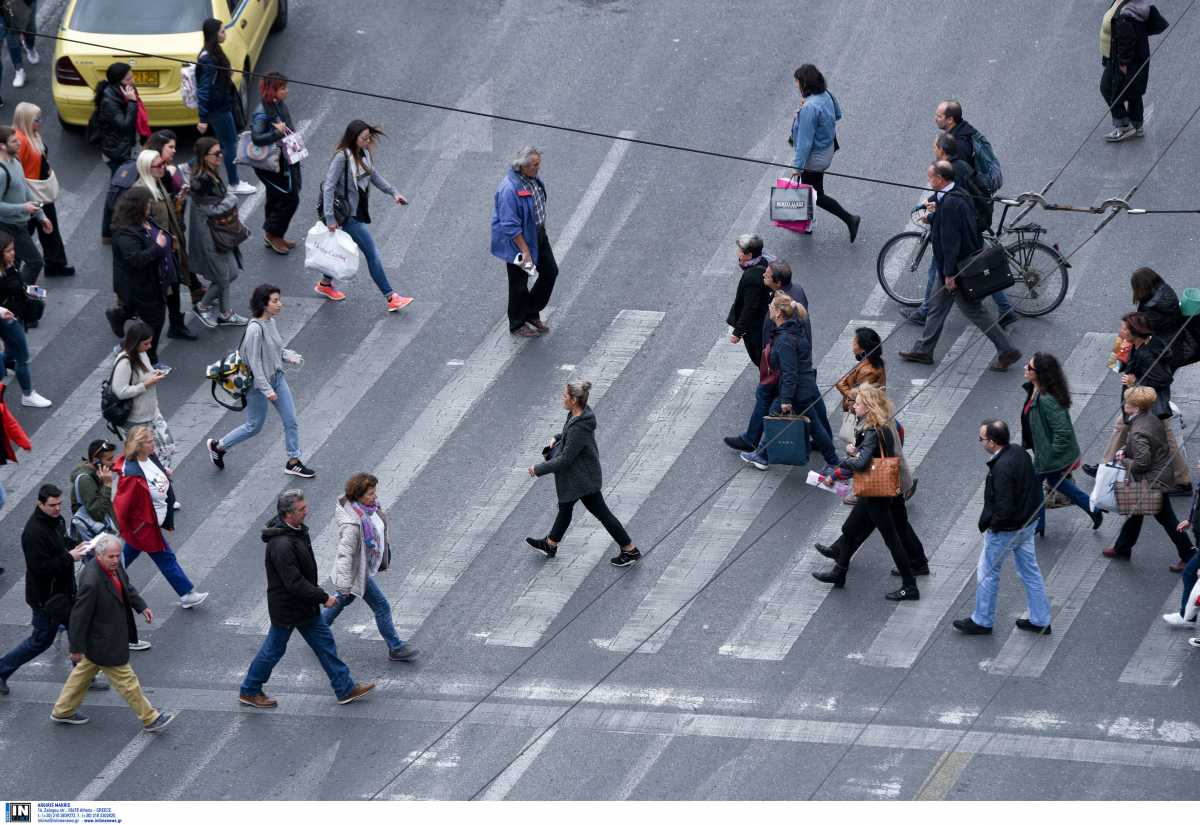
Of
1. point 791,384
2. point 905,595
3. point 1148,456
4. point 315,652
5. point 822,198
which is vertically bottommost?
point 315,652

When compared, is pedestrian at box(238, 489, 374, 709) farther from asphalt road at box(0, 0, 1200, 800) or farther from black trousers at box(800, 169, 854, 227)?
black trousers at box(800, 169, 854, 227)

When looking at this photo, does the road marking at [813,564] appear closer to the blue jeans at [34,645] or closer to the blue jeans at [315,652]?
the blue jeans at [315,652]

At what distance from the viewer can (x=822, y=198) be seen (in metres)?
17.8

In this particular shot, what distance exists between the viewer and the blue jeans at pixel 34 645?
1285 centimetres

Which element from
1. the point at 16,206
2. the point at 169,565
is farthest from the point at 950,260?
the point at 16,206

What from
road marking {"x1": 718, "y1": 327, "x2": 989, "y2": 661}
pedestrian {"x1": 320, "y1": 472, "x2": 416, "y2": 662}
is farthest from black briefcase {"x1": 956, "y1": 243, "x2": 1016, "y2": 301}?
pedestrian {"x1": 320, "y1": 472, "x2": 416, "y2": 662}

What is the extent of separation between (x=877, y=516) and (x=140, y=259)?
263 inches

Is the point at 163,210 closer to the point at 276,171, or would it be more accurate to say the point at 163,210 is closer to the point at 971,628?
the point at 276,171

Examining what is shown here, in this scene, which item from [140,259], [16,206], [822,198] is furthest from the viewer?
[822,198]

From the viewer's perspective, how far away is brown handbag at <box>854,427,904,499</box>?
13258 mm

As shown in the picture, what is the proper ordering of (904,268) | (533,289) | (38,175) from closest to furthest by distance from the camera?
(533,289) → (904,268) → (38,175)

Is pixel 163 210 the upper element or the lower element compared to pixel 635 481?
lower

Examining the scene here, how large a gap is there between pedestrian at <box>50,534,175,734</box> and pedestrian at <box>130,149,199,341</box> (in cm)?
453

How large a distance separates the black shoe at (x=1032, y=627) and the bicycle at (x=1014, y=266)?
4070mm
